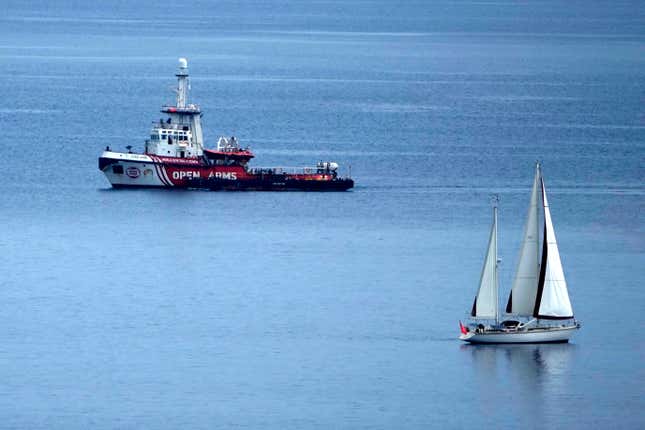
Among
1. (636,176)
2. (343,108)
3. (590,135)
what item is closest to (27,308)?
(636,176)

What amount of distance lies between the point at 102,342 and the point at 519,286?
15.1 metres

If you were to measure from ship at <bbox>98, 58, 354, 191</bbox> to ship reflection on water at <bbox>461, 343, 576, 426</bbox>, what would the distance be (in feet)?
136

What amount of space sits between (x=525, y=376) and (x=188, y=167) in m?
45.6

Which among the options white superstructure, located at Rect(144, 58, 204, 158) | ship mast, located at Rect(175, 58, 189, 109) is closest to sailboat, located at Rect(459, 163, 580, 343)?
white superstructure, located at Rect(144, 58, 204, 158)

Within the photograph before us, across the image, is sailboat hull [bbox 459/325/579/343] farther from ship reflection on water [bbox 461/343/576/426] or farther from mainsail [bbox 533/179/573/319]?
mainsail [bbox 533/179/573/319]

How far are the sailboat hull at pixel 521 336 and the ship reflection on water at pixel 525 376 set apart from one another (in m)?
0.22

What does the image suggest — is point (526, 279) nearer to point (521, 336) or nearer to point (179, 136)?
point (521, 336)

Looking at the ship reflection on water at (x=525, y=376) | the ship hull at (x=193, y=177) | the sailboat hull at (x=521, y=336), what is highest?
the ship hull at (x=193, y=177)

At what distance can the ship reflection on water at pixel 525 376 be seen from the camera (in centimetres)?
6681

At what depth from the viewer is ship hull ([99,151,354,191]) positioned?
11219cm

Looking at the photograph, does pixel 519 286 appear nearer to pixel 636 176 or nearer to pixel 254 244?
pixel 254 244

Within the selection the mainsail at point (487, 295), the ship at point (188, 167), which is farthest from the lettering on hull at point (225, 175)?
the mainsail at point (487, 295)

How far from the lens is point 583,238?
98.0 m

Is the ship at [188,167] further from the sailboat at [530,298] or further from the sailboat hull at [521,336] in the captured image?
the sailboat hull at [521,336]
